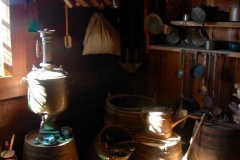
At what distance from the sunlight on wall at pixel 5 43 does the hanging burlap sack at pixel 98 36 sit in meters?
0.68

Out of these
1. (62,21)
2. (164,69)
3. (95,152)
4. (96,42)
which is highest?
(62,21)

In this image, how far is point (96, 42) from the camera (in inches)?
107

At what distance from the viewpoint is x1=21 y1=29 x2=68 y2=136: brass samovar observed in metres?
2.17

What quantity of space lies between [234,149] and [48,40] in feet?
5.19

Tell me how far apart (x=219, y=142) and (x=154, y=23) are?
1244 millimetres

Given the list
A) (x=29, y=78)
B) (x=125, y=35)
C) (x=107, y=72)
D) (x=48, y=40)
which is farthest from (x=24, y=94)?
(x=125, y=35)

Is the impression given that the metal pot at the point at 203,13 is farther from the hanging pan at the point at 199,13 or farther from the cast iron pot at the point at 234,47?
the cast iron pot at the point at 234,47

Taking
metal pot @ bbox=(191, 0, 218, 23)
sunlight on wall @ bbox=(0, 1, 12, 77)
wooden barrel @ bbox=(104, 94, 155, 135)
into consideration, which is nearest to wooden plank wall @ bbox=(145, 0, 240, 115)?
metal pot @ bbox=(191, 0, 218, 23)

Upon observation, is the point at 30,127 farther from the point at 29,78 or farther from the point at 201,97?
the point at 201,97

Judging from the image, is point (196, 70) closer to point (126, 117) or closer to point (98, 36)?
point (126, 117)

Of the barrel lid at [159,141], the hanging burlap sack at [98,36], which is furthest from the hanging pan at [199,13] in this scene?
the barrel lid at [159,141]

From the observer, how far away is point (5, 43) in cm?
229

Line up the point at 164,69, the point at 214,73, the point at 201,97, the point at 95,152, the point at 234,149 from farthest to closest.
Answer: the point at 164,69
the point at 201,97
the point at 214,73
the point at 95,152
the point at 234,149

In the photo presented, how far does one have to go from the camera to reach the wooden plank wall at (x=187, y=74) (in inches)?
100.0
